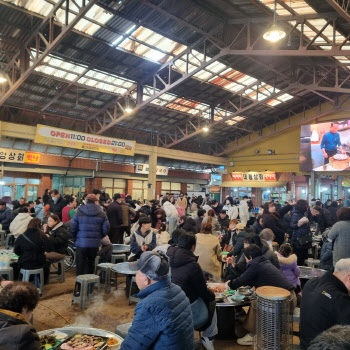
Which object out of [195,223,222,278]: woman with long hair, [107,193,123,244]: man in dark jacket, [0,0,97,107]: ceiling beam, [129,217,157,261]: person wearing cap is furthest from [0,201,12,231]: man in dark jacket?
[195,223,222,278]: woman with long hair

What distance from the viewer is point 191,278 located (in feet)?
10.2

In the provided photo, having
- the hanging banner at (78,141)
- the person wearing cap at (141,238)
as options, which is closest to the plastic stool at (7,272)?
the person wearing cap at (141,238)

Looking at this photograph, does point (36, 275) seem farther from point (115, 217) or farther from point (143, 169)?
point (143, 169)

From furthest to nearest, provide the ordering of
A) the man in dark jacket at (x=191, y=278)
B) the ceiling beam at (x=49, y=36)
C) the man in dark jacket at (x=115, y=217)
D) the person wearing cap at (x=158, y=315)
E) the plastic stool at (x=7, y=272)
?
the ceiling beam at (x=49, y=36)
the man in dark jacket at (x=115, y=217)
the plastic stool at (x=7, y=272)
the man in dark jacket at (x=191, y=278)
the person wearing cap at (x=158, y=315)

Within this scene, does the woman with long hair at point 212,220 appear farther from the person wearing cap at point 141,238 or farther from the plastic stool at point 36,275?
the plastic stool at point 36,275

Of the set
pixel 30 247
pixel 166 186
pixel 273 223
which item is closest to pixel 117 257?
pixel 30 247

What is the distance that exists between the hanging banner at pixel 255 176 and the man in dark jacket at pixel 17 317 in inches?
715

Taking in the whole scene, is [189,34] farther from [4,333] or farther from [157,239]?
[4,333]

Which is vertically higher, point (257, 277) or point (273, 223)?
point (273, 223)

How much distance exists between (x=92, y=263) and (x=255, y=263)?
3035 millimetres

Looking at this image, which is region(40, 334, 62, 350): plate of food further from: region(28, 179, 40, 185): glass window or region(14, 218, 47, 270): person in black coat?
region(28, 179, 40, 185): glass window

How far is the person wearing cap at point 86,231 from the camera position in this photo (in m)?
5.17

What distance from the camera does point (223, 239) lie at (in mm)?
7641

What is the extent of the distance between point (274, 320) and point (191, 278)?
1.00 m
